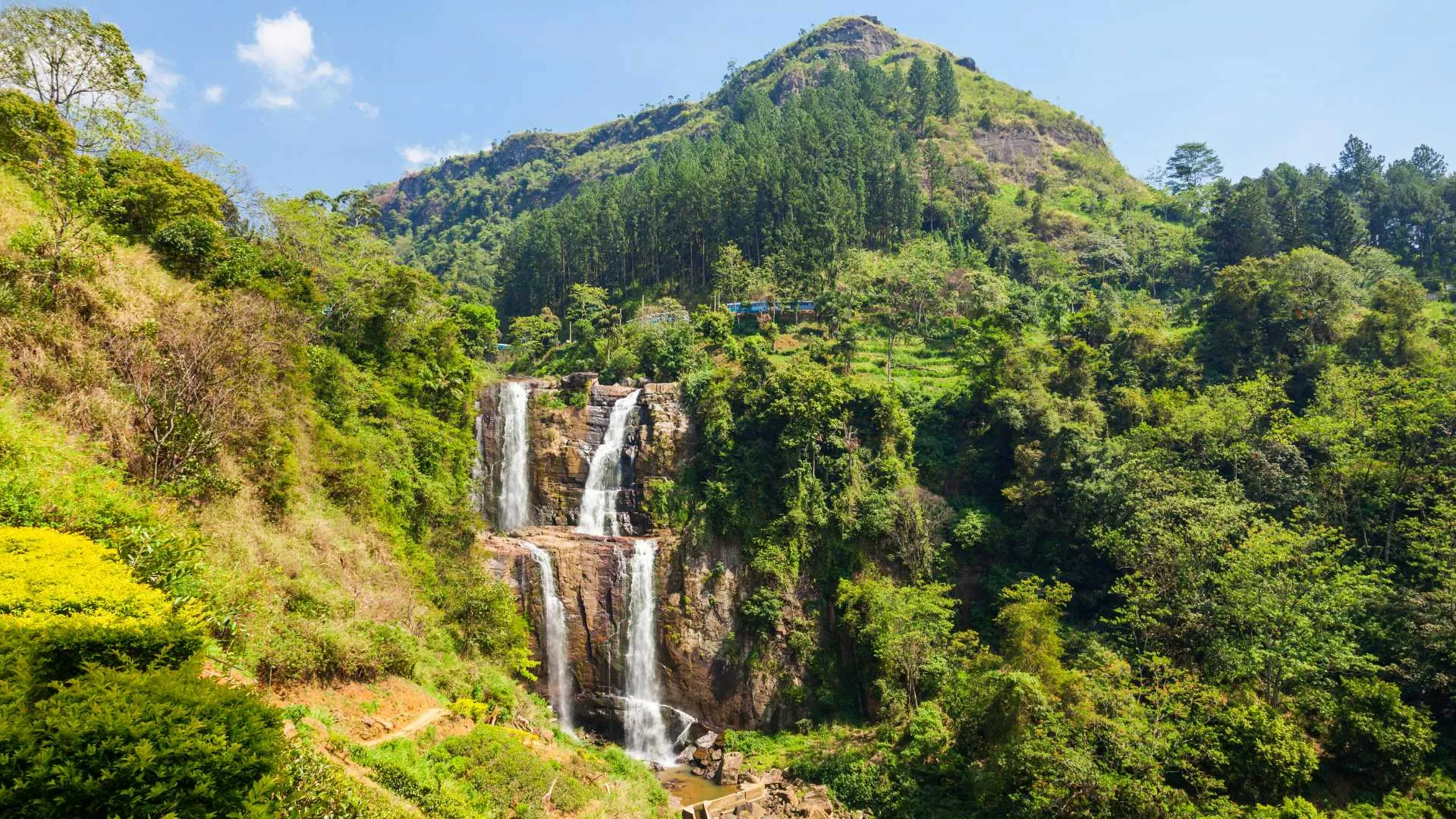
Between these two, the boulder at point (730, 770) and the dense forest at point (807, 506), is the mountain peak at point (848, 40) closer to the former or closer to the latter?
the dense forest at point (807, 506)

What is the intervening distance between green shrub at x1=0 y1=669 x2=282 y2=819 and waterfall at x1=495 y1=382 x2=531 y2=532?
28578mm

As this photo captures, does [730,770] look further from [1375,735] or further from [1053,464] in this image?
[1375,735]

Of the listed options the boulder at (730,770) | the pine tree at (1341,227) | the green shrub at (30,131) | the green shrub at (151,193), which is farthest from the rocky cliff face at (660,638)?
the pine tree at (1341,227)

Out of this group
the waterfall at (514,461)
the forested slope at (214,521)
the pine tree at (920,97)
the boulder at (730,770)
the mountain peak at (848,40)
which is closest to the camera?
the forested slope at (214,521)

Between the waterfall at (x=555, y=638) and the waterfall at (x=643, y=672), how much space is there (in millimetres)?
2699

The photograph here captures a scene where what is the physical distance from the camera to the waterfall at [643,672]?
2931 centimetres

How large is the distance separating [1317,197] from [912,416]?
138 ft

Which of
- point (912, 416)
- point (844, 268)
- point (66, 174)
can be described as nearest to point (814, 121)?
point (844, 268)

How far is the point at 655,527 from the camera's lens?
33.8m

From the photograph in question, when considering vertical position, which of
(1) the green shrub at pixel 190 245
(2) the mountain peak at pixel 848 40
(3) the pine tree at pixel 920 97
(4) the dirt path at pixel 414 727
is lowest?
(4) the dirt path at pixel 414 727

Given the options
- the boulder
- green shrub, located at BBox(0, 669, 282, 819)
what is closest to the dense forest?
green shrub, located at BBox(0, 669, 282, 819)

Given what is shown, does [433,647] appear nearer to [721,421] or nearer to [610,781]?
[610,781]

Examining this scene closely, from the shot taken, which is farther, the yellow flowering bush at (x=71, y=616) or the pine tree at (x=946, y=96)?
the pine tree at (x=946, y=96)

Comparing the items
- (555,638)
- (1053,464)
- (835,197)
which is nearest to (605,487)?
(555,638)
